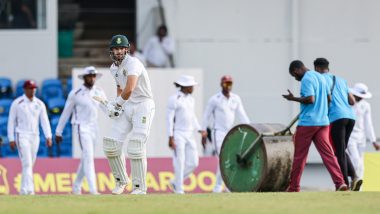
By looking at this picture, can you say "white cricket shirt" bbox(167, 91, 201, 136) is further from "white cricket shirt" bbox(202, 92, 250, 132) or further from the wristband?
the wristband

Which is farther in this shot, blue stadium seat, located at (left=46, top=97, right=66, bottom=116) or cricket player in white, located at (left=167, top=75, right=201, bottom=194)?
blue stadium seat, located at (left=46, top=97, right=66, bottom=116)

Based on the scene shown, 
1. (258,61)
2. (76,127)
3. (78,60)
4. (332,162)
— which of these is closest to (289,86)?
(258,61)

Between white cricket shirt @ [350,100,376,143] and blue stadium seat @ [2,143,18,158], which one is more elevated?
white cricket shirt @ [350,100,376,143]

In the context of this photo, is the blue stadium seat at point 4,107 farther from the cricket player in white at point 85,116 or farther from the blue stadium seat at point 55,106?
the cricket player in white at point 85,116

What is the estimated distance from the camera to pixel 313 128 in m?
19.2

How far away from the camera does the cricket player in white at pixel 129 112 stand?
1777 centimetres

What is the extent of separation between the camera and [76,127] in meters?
24.8

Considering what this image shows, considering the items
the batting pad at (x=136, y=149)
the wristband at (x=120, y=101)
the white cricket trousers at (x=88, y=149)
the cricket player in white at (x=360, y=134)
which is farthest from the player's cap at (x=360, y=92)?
the wristband at (x=120, y=101)

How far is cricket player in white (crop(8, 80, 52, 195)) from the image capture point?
2478 cm

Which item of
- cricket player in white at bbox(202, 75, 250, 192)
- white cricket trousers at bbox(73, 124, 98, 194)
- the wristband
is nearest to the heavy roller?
the wristband

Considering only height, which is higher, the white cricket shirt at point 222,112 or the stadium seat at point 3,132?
the white cricket shirt at point 222,112

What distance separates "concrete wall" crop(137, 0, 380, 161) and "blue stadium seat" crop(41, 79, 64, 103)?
7.64 ft

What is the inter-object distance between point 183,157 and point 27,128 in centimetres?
295

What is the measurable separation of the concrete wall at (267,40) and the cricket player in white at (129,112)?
12188 millimetres
